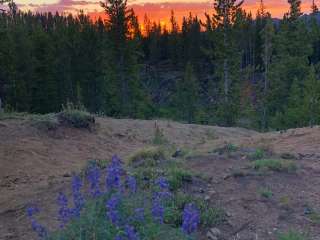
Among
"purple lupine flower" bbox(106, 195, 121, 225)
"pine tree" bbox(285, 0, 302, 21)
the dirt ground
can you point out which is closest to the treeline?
"pine tree" bbox(285, 0, 302, 21)

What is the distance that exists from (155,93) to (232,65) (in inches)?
1189

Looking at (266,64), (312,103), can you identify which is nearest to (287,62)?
(266,64)

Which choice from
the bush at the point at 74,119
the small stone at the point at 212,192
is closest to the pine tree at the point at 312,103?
the bush at the point at 74,119

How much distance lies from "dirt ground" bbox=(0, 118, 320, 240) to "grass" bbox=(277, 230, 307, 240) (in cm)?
13

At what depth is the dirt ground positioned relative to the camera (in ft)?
15.8

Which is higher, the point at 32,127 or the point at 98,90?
the point at 32,127

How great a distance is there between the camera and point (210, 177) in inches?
233

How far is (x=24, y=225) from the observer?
516cm

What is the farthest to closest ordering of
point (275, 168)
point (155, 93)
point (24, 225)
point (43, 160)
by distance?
point (155, 93) → point (43, 160) → point (275, 168) → point (24, 225)

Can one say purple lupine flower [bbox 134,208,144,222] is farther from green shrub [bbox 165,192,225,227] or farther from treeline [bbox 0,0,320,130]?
treeline [bbox 0,0,320,130]

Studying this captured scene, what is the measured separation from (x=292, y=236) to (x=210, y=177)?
1.83 m

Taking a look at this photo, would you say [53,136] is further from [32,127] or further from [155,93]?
[155,93]

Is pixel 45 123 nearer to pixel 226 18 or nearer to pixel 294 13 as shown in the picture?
pixel 226 18

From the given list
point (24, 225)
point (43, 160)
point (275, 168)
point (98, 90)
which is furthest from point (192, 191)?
point (98, 90)
